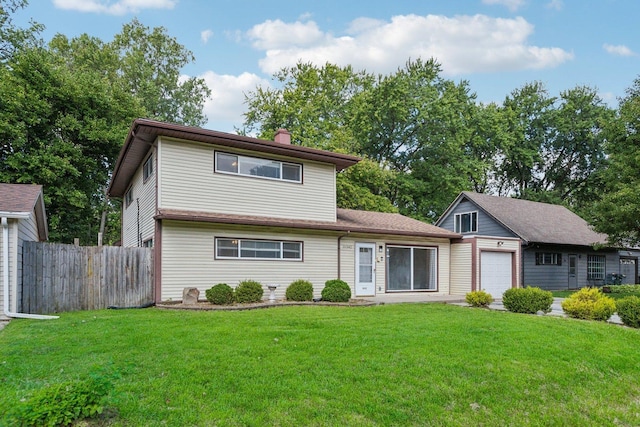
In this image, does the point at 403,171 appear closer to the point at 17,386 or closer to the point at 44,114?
the point at 44,114

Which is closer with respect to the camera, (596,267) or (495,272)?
(495,272)

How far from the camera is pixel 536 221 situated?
2259 centimetres

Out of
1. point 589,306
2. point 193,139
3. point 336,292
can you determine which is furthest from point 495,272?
point 193,139

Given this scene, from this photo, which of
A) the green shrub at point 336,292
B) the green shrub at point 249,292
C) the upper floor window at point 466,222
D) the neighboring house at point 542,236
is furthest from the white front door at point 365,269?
the upper floor window at point 466,222

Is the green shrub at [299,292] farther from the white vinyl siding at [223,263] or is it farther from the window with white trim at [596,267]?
the window with white trim at [596,267]

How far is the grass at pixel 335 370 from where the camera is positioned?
3.82 m

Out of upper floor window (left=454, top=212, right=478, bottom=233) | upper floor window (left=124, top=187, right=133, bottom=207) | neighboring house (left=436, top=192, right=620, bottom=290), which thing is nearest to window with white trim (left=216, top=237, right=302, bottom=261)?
upper floor window (left=124, top=187, right=133, bottom=207)

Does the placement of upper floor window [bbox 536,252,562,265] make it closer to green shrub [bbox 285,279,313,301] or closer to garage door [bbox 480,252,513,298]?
garage door [bbox 480,252,513,298]

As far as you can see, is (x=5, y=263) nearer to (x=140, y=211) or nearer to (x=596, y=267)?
(x=140, y=211)

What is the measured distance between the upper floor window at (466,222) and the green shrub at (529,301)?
1280cm

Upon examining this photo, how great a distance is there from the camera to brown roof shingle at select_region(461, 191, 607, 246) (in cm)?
2070

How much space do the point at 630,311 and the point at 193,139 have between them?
11056mm

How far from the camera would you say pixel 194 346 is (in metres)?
5.56

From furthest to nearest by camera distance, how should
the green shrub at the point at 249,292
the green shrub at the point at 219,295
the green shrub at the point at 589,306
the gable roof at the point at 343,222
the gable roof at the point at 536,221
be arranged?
the gable roof at the point at 536,221, the gable roof at the point at 343,222, the green shrub at the point at 249,292, the green shrub at the point at 219,295, the green shrub at the point at 589,306
